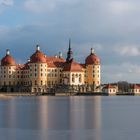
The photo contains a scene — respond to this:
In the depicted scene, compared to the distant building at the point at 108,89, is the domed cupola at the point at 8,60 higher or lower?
higher

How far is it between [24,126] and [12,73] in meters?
93.1

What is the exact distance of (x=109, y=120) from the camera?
3775cm

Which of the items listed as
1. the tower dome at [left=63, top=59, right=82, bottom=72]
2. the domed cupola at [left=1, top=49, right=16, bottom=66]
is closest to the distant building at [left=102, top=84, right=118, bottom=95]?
the tower dome at [left=63, top=59, right=82, bottom=72]

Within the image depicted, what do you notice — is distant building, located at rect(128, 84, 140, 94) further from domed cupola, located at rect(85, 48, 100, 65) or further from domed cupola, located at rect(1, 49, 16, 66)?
domed cupola, located at rect(1, 49, 16, 66)

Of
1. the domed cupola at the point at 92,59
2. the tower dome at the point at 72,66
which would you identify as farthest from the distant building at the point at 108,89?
the tower dome at the point at 72,66

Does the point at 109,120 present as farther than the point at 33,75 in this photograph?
No

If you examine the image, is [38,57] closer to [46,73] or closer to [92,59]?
[46,73]

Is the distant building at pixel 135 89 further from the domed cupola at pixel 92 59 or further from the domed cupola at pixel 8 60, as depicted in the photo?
the domed cupola at pixel 8 60

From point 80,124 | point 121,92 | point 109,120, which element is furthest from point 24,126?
point 121,92

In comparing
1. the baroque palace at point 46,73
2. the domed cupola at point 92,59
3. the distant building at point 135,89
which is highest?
the domed cupola at point 92,59

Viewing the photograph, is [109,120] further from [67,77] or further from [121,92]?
[121,92]

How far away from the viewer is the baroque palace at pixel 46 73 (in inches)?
4774

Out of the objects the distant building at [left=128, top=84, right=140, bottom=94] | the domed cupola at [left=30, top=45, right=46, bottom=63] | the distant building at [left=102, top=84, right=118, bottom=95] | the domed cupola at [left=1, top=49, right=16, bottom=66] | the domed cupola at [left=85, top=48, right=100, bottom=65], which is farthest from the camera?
Result: the distant building at [left=128, top=84, right=140, bottom=94]

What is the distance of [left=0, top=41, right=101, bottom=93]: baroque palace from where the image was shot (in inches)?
4774
